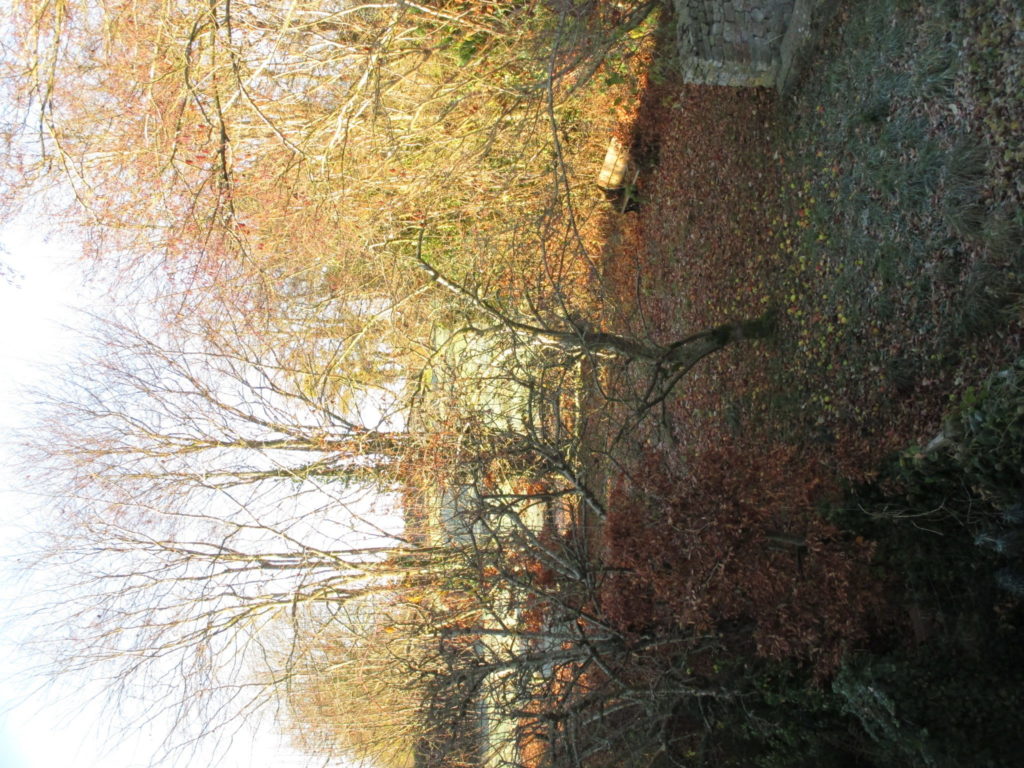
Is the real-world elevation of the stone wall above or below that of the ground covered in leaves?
above

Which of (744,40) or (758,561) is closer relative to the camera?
(758,561)

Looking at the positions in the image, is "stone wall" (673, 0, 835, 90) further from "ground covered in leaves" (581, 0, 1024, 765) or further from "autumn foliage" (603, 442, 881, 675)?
"autumn foliage" (603, 442, 881, 675)

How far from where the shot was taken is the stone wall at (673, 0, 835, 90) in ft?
22.1

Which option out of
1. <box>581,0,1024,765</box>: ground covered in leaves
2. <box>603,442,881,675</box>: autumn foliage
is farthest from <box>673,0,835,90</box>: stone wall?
<box>603,442,881,675</box>: autumn foliage

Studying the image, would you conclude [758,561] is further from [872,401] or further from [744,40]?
[744,40]

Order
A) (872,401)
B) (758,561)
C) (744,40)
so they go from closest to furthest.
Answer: (758,561) → (872,401) → (744,40)

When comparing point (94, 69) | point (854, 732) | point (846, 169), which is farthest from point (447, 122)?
point (854, 732)

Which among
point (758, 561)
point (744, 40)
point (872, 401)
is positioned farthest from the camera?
point (744, 40)

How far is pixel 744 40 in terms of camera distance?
6934mm

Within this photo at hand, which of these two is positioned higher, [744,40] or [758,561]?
[744,40]

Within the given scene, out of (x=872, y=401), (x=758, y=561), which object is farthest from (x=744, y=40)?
(x=758, y=561)

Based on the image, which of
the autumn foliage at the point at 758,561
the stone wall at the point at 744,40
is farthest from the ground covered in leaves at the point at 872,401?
the stone wall at the point at 744,40

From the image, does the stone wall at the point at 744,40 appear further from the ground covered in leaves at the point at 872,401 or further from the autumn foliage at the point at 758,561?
the autumn foliage at the point at 758,561

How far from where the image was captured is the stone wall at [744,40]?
675 centimetres
